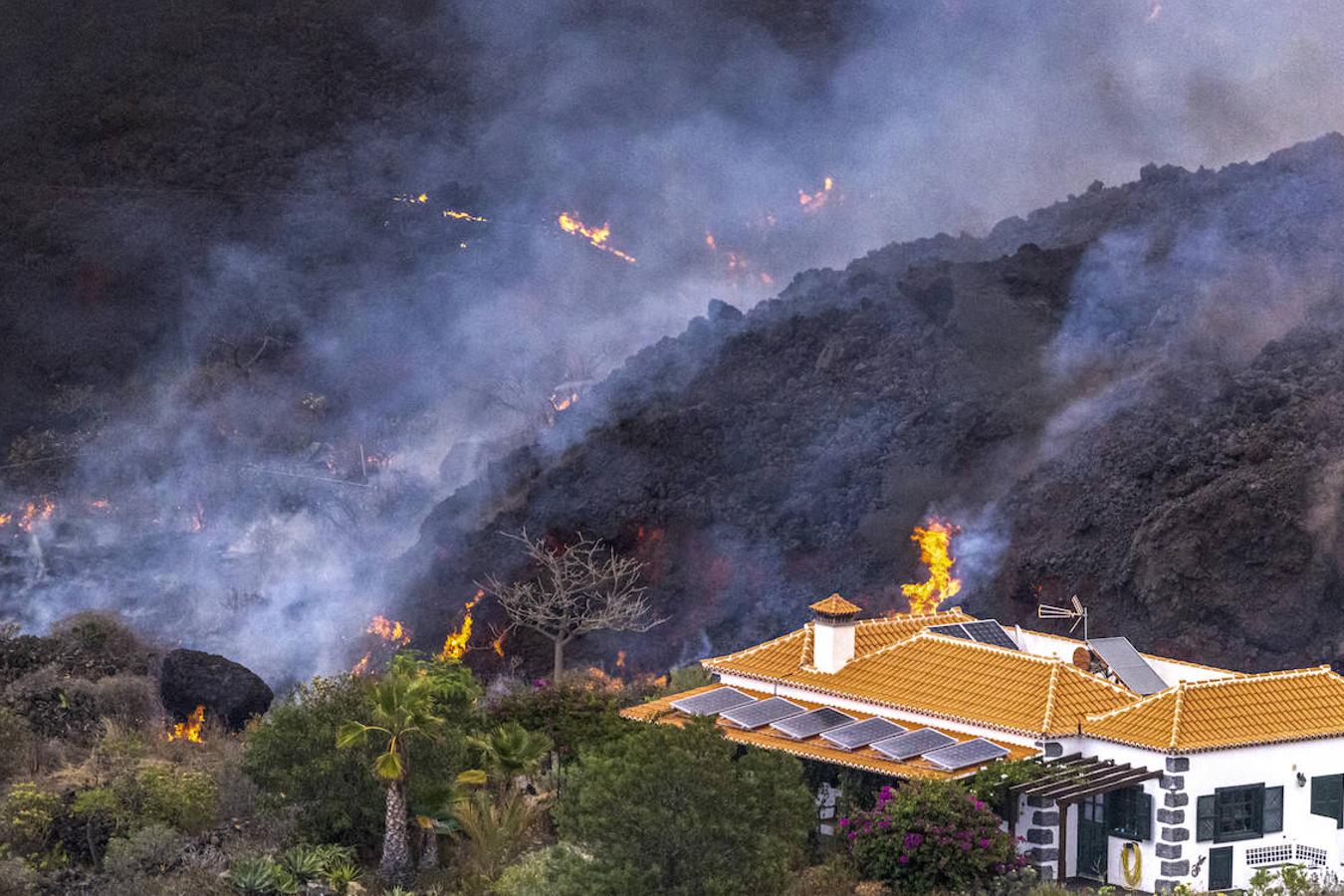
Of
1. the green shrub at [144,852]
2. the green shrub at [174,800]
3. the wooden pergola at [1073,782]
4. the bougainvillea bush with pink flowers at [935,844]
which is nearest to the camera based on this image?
the bougainvillea bush with pink flowers at [935,844]

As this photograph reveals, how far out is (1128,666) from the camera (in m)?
39.4

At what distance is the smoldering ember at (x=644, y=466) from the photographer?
34.7 m

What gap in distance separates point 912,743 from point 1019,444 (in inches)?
1363

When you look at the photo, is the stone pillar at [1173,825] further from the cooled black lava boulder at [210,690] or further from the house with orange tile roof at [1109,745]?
the cooled black lava boulder at [210,690]

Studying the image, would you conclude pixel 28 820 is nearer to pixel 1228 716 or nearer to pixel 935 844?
pixel 935 844

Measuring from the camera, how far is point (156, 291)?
349 feet

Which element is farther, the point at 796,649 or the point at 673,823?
the point at 796,649

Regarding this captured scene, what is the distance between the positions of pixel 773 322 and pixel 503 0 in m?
47.4

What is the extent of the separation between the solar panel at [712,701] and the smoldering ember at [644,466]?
242 millimetres

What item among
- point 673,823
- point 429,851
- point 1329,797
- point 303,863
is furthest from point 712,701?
point 1329,797

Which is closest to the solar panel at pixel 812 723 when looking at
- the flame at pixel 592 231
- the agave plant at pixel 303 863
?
the agave plant at pixel 303 863

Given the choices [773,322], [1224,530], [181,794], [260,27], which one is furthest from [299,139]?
[181,794]

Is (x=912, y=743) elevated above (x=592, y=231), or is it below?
below

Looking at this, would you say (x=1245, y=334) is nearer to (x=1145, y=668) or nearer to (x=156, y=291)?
(x=1145, y=668)
